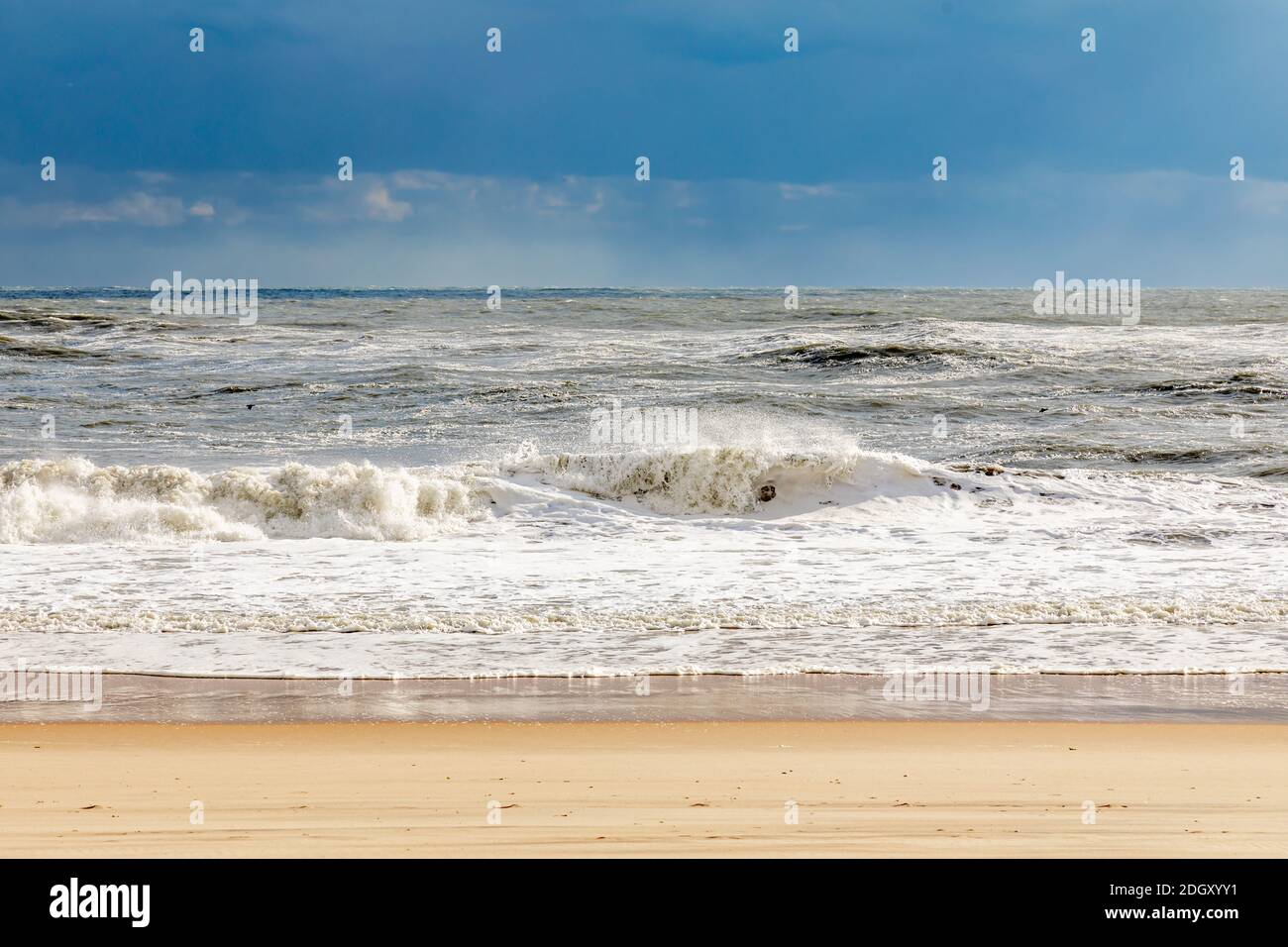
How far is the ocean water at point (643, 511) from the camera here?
8.31 meters

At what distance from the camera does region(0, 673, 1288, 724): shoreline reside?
21.7 ft

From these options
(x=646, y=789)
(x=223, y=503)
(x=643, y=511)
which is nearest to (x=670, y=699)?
(x=646, y=789)

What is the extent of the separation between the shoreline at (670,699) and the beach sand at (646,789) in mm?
Answer: 201

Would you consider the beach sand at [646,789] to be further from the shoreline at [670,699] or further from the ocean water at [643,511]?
the ocean water at [643,511]

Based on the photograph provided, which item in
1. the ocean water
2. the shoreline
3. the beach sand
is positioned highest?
the ocean water

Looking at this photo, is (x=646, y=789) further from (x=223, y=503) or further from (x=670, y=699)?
(x=223, y=503)

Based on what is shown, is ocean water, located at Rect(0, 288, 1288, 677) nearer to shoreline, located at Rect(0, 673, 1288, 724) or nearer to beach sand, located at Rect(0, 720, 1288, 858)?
shoreline, located at Rect(0, 673, 1288, 724)

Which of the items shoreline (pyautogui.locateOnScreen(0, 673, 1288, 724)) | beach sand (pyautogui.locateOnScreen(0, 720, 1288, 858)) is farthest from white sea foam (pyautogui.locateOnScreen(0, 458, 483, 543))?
beach sand (pyautogui.locateOnScreen(0, 720, 1288, 858))

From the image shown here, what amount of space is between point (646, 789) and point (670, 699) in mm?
1761

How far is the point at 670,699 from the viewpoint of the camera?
22.8 ft

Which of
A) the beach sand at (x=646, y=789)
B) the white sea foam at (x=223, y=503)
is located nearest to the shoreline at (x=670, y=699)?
the beach sand at (x=646, y=789)

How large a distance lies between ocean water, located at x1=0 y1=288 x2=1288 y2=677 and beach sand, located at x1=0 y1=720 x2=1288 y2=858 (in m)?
1.39

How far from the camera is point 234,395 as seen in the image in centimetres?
2373

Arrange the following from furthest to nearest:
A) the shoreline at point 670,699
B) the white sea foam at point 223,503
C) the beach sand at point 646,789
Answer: the white sea foam at point 223,503
the shoreline at point 670,699
the beach sand at point 646,789
